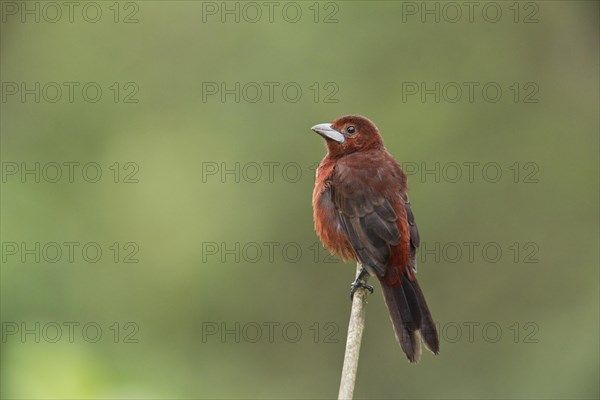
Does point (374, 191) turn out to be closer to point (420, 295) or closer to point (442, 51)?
point (420, 295)

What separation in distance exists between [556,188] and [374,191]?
428cm

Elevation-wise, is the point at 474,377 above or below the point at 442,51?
below

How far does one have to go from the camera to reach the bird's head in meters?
5.76

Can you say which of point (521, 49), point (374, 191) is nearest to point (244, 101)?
point (521, 49)

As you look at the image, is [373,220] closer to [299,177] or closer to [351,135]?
[351,135]

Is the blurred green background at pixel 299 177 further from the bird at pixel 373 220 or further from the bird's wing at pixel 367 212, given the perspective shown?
the bird's wing at pixel 367 212

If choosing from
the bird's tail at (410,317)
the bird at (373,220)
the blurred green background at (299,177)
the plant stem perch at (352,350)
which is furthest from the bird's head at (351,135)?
the blurred green background at (299,177)

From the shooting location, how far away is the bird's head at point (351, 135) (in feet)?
18.9

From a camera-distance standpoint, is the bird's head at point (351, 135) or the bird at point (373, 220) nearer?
the bird at point (373, 220)

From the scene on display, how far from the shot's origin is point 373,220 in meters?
5.28

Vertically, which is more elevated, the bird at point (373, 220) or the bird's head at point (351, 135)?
the bird's head at point (351, 135)

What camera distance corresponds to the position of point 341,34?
9.24 metres

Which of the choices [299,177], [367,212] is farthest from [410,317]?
[299,177]

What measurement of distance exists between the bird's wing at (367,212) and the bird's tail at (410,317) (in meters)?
0.14
